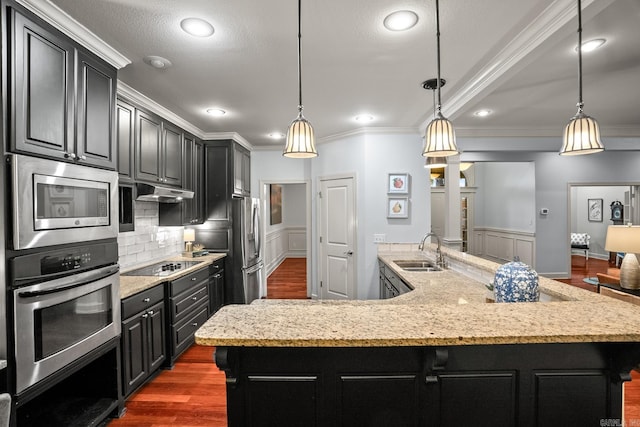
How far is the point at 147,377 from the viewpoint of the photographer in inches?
104

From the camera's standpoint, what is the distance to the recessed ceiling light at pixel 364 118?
3832mm

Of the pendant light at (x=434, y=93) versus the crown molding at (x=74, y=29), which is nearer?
the crown molding at (x=74, y=29)

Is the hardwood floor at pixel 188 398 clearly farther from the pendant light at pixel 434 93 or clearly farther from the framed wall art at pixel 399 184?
the framed wall art at pixel 399 184

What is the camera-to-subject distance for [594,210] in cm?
909

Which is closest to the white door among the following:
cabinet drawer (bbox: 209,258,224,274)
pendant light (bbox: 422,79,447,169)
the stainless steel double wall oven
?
pendant light (bbox: 422,79,447,169)

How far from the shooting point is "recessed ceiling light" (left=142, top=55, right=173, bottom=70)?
7.62ft

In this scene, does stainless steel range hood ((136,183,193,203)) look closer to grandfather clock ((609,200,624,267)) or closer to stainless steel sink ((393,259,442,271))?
stainless steel sink ((393,259,442,271))

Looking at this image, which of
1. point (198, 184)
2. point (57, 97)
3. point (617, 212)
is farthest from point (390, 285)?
point (617, 212)

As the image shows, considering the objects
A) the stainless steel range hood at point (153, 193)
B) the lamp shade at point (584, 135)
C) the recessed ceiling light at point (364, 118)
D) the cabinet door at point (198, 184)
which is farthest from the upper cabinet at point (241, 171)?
the lamp shade at point (584, 135)

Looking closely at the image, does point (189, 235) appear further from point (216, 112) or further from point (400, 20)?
point (400, 20)

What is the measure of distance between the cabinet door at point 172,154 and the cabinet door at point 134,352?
4.93 feet

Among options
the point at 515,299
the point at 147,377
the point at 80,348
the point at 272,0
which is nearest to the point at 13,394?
the point at 80,348

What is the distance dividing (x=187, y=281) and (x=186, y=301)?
7.8 inches

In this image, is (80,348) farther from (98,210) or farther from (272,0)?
(272,0)
